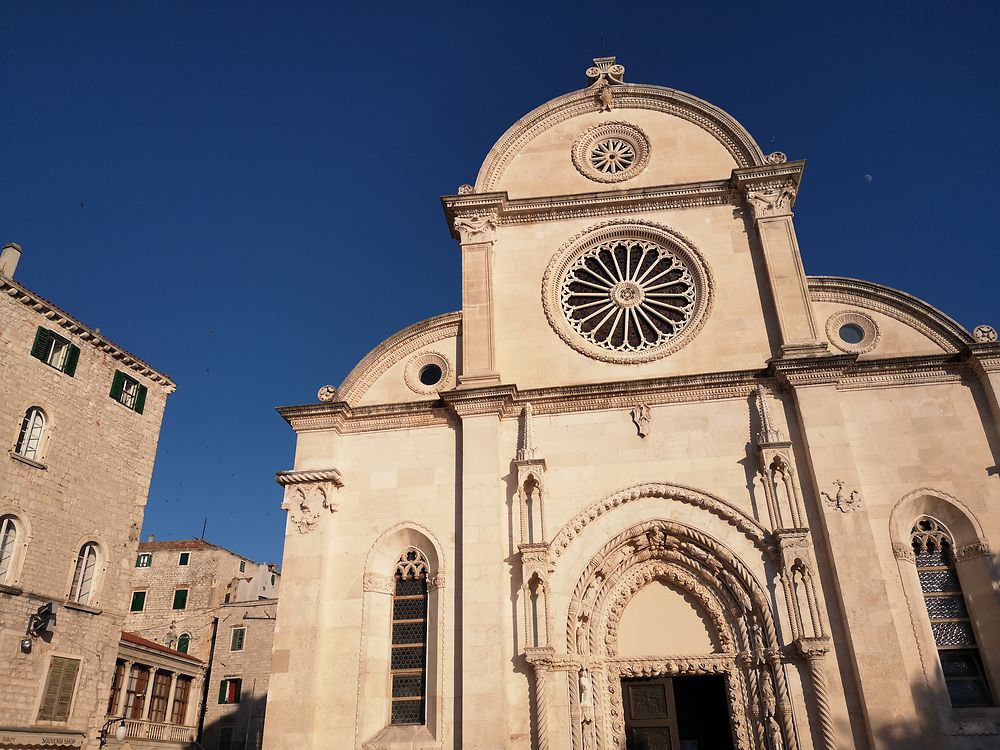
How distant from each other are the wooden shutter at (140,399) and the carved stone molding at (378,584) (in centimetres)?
1044

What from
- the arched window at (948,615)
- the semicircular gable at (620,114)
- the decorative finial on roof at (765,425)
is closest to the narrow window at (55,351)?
the semicircular gable at (620,114)

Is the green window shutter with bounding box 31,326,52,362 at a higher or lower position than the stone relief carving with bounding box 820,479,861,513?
higher

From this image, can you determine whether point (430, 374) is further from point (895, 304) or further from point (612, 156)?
point (895, 304)

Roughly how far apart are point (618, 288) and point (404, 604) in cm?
787

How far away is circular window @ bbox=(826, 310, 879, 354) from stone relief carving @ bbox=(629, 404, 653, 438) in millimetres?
4054

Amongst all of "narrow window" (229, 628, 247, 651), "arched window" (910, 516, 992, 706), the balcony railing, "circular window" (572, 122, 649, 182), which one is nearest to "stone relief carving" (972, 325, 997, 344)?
"arched window" (910, 516, 992, 706)

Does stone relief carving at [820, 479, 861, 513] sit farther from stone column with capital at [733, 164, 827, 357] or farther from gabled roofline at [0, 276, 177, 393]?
gabled roofline at [0, 276, 177, 393]

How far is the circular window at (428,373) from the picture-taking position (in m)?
16.5

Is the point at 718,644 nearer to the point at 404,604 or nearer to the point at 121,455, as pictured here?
the point at 404,604

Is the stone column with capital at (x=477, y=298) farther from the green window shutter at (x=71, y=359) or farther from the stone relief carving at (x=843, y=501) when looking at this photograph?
the green window shutter at (x=71, y=359)

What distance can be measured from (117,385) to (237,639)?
16930mm

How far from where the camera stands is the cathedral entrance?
44.2 feet

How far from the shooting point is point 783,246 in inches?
642

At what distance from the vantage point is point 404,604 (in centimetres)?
1476
